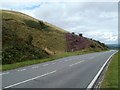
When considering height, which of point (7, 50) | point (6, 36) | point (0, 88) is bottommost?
point (0, 88)

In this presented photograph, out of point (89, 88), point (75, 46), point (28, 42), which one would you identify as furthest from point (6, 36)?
point (75, 46)

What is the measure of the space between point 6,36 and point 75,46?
30.9m

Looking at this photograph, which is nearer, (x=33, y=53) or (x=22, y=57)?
(x=22, y=57)

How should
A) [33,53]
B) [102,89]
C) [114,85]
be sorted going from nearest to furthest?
1. [102,89]
2. [114,85]
3. [33,53]

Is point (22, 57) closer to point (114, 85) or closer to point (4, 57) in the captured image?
A: point (4, 57)

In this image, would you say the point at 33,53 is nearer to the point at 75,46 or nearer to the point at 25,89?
the point at 25,89

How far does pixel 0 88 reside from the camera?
6.96 metres

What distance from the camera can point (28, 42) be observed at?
99.5 ft

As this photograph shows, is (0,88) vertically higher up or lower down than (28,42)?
lower down

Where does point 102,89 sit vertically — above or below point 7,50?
below

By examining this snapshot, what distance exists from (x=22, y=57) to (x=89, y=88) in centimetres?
1686

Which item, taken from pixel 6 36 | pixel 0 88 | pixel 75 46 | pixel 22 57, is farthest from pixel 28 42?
pixel 75 46

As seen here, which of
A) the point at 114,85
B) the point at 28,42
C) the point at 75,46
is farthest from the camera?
the point at 75,46

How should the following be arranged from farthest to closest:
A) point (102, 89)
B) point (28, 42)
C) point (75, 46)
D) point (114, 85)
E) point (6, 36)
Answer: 1. point (75, 46)
2. point (28, 42)
3. point (6, 36)
4. point (114, 85)
5. point (102, 89)
